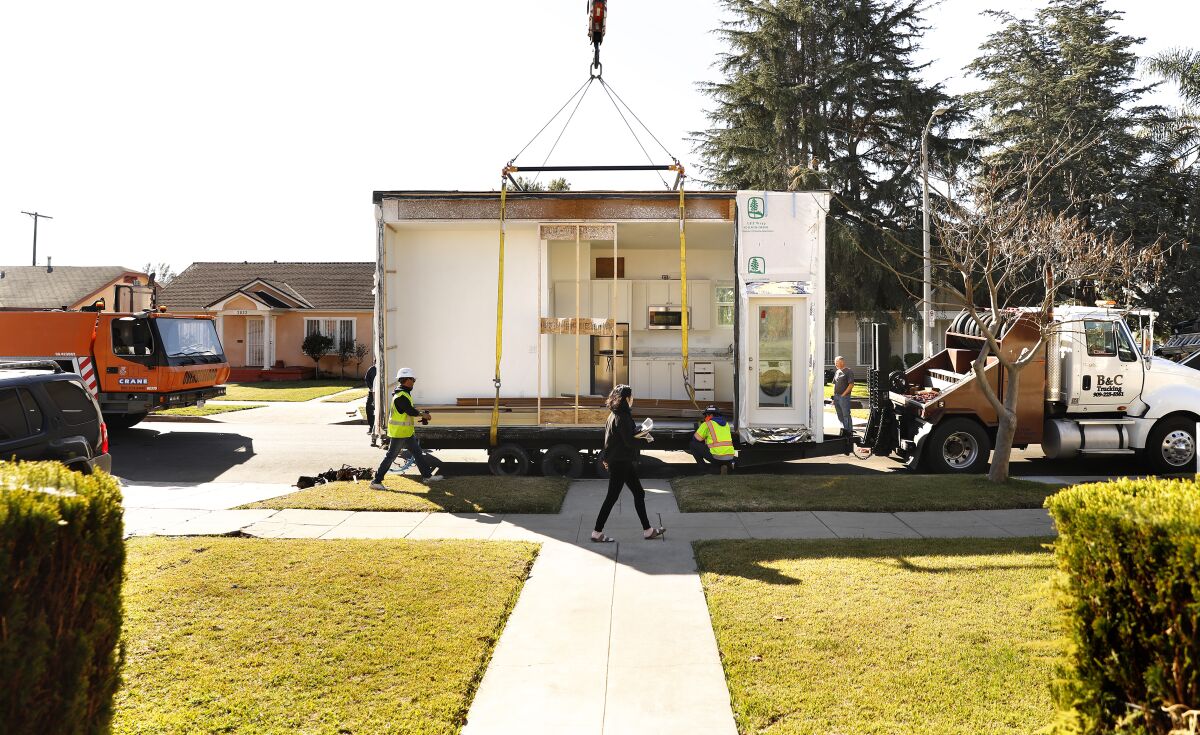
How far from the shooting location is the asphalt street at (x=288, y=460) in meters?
13.9

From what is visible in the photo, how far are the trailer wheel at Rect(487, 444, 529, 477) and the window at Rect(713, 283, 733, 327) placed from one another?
4.31 meters

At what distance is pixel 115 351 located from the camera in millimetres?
17766

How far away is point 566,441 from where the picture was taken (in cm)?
1241

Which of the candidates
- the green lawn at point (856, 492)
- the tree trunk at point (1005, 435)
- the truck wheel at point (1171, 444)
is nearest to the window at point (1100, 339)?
the truck wheel at point (1171, 444)

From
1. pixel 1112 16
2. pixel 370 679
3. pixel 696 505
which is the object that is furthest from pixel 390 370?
pixel 1112 16

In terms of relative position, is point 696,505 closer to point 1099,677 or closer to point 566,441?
point 566,441

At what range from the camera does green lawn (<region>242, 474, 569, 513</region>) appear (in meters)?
10.7

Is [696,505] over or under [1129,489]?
under

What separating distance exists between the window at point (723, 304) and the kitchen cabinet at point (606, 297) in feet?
4.30

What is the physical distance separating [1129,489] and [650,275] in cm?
1128

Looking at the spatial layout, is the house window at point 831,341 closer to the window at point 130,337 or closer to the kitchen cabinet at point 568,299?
the kitchen cabinet at point 568,299

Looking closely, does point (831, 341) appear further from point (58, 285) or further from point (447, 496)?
point (58, 285)

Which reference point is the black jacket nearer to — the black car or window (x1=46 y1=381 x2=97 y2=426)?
the black car

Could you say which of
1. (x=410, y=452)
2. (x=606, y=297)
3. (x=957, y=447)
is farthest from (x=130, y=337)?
(x=957, y=447)
